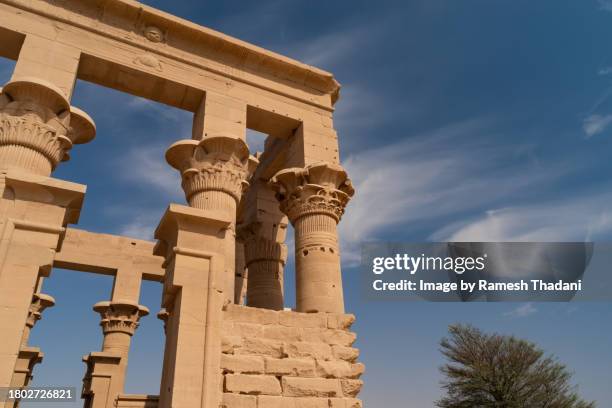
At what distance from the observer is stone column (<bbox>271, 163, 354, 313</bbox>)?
9891 mm

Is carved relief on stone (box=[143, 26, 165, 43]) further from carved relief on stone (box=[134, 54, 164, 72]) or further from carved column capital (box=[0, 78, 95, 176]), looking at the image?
→ carved column capital (box=[0, 78, 95, 176])

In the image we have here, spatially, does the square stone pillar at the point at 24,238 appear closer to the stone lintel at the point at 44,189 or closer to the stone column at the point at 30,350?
the stone lintel at the point at 44,189

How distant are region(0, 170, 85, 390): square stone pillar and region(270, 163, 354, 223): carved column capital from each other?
5.30 m

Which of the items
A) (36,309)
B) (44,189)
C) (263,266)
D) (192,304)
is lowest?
(192,304)

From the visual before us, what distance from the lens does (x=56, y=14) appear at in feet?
34.4

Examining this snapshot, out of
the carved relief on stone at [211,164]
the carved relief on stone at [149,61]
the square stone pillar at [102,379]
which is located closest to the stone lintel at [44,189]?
the carved relief on stone at [211,164]

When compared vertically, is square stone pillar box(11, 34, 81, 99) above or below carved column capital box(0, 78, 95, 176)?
above

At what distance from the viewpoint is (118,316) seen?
17.2m

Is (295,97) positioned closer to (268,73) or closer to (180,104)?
(268,73)

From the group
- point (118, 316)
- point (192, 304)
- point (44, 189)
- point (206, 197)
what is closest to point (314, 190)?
point (206, 197)

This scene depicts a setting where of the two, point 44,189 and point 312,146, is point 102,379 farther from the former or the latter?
point 44,189

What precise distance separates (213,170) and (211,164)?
0.16m

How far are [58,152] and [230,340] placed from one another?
4921 mm

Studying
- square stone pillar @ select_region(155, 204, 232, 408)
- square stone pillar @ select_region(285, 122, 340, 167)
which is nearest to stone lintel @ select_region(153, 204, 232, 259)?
square stone pillar @ select_region(155, 204, 232, 408)
